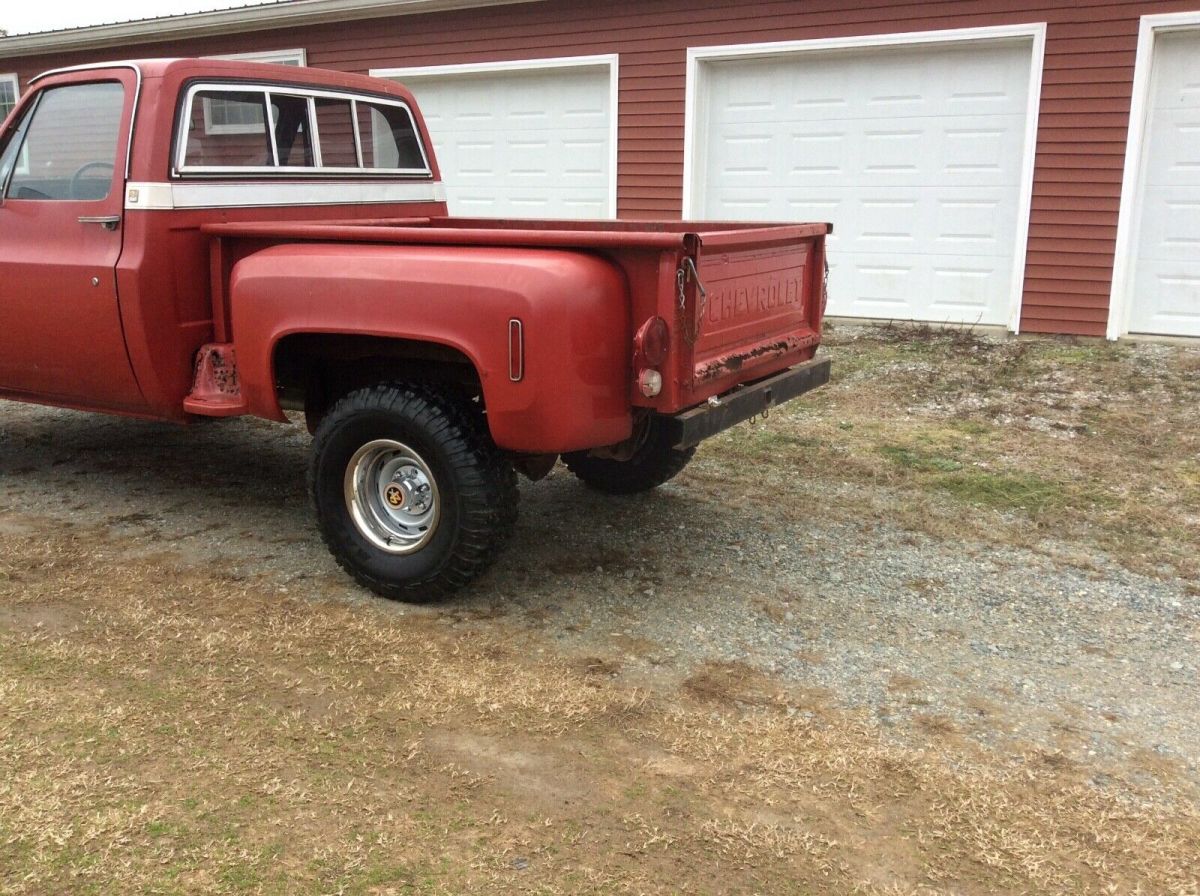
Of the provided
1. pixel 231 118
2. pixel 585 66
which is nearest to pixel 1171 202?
pixel 585 66

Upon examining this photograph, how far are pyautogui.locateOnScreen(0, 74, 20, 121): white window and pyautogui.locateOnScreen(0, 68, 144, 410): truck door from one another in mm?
12732

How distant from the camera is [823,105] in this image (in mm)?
9711

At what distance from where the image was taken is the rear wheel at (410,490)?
3.70 meters

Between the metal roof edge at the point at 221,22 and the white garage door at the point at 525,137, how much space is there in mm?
679

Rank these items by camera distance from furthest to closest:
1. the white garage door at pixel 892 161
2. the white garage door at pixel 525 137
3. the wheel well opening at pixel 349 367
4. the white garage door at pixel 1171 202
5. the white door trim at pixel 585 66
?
the white garage door at pixel 525 137
the white door trim at pixel 585 66
the white garage door at pixel 892 161
the white garage door at pixel 1171 202
the wheel well opening at pixel 349 367

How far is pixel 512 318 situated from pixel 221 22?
1106 cm

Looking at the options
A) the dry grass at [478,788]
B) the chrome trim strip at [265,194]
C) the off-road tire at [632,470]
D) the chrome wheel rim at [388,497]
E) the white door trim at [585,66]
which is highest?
the white door trim at [585,66]

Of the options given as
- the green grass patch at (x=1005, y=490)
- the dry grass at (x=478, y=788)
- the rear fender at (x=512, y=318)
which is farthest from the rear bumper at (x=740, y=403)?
the green grass patch at (x=1005, y=490)

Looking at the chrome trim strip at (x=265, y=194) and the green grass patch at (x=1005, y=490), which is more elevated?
the chrome trim strip at (x=265, y=194)

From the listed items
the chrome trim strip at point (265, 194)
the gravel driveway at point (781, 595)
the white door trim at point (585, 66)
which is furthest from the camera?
the white door trim at point (585, 66)

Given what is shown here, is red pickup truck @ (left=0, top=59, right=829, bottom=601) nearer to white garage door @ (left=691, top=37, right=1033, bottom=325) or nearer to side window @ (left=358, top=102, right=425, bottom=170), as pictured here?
side window @ (left=358, top=102, right=425, bottom=170)

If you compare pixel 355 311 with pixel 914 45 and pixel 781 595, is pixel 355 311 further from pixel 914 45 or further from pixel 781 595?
pixel 914 45

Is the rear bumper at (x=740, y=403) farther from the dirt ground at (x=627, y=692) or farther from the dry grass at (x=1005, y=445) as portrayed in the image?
the dry grass at (x=1005, y=445)

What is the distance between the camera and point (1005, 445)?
6.35 meters
